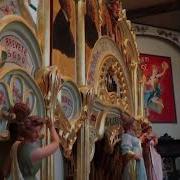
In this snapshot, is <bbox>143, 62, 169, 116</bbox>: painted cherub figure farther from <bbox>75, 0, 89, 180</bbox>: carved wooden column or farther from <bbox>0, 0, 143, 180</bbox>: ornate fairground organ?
<bbox>75, 0, 89, 180</bbox>: carved wooden column

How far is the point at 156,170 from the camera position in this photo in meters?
5.46

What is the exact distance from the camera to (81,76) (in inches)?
173

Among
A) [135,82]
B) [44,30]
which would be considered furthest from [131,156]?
[44,30]

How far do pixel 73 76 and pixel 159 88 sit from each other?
5020 mm

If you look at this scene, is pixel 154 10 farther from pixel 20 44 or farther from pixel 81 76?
pixel 20 44

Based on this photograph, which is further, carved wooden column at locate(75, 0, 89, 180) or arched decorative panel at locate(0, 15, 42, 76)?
carved wooden column at locate(75, 0, 89, 180)

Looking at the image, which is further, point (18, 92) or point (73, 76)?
point (73, 76)

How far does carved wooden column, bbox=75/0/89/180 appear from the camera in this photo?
163 inches

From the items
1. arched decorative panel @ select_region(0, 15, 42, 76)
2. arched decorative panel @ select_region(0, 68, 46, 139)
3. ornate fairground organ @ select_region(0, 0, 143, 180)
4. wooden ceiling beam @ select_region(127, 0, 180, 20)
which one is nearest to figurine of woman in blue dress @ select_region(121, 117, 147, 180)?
ornate fairground organ @ select_region(0, 0, 143, 180)

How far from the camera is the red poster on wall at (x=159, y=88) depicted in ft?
29.0

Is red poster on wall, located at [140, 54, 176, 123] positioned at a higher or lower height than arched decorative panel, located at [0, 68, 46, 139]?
higher

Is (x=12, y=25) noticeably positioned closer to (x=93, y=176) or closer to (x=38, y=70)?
(x=38, y=70)

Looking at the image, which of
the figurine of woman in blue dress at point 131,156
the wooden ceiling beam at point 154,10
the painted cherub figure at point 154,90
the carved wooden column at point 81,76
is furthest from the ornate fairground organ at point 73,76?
the wooden ceiling beam at point 154,10

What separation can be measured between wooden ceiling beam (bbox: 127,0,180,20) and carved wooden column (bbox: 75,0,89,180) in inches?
176
